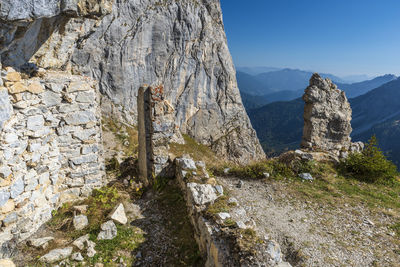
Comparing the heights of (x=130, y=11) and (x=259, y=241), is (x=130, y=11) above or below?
above

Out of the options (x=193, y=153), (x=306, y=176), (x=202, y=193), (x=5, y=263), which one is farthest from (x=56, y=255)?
(x=193, y=153)

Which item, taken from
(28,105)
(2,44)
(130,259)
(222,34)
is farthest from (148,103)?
(222,34)

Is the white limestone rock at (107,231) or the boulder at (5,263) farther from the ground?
the boulder at (5,263)

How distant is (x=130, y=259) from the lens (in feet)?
17.7

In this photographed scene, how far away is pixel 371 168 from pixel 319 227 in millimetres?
6126

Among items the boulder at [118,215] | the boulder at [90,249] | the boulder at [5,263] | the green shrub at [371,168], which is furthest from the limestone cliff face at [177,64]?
the green shrub at [371,168]

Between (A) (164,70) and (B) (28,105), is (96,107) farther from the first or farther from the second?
(A) (164,70)

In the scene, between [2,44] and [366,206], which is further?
[366,206]

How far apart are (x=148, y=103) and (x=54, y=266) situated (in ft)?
16.7

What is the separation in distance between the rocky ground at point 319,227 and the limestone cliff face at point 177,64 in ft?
71.8

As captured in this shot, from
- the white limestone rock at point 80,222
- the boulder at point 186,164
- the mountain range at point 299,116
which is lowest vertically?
the mountain range at point 299,116

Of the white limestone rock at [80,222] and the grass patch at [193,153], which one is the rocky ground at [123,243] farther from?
the grass patch at [193,153]

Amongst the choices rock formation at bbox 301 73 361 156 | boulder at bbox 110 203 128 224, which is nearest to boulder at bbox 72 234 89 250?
boulder at bbox 110 203 128 224

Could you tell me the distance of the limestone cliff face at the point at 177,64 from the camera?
104ft
